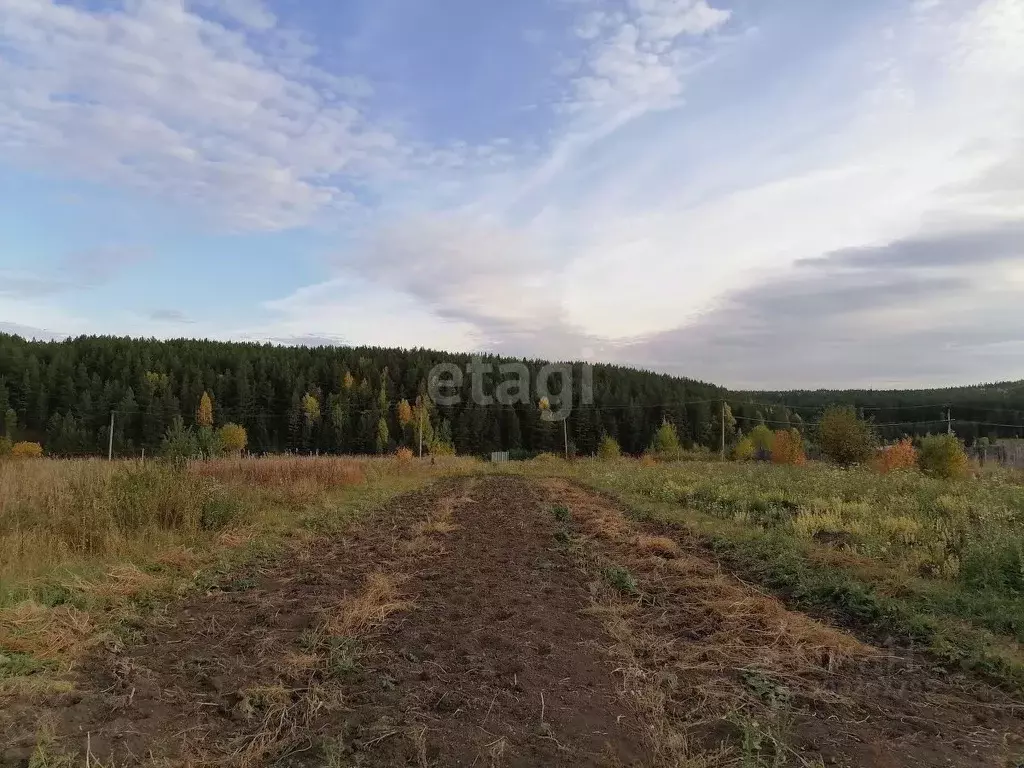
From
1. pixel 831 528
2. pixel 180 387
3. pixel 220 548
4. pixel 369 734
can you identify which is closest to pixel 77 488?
pixel 220 548

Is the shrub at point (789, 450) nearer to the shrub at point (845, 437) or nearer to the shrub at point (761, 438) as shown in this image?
the shrub at point (845, 437)

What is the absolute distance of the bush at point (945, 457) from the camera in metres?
22.7

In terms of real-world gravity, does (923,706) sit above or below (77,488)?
below

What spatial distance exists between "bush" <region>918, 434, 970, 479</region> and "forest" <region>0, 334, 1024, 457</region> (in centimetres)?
4323

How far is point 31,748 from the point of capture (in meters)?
3.07

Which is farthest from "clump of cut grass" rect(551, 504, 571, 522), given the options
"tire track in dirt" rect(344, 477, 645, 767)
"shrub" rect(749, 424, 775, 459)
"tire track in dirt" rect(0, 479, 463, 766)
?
"shrub" rect(749, 424, 775, 459)

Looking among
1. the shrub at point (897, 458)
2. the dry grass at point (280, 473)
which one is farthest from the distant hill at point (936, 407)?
the dry grass at point (280, 473)

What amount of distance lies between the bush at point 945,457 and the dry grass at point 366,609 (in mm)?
23604

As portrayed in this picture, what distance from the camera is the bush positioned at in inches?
894

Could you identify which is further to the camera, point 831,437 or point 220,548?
point 831,437

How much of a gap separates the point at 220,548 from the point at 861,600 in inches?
322

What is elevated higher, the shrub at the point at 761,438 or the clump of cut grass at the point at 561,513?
the clump of cut grass at the point at 561,513

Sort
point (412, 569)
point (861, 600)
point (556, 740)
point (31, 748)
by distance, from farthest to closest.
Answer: point (412, 569), point (861, 600), point (556, 740), point (31, 748)

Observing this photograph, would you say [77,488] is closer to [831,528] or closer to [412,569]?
[412,569]
